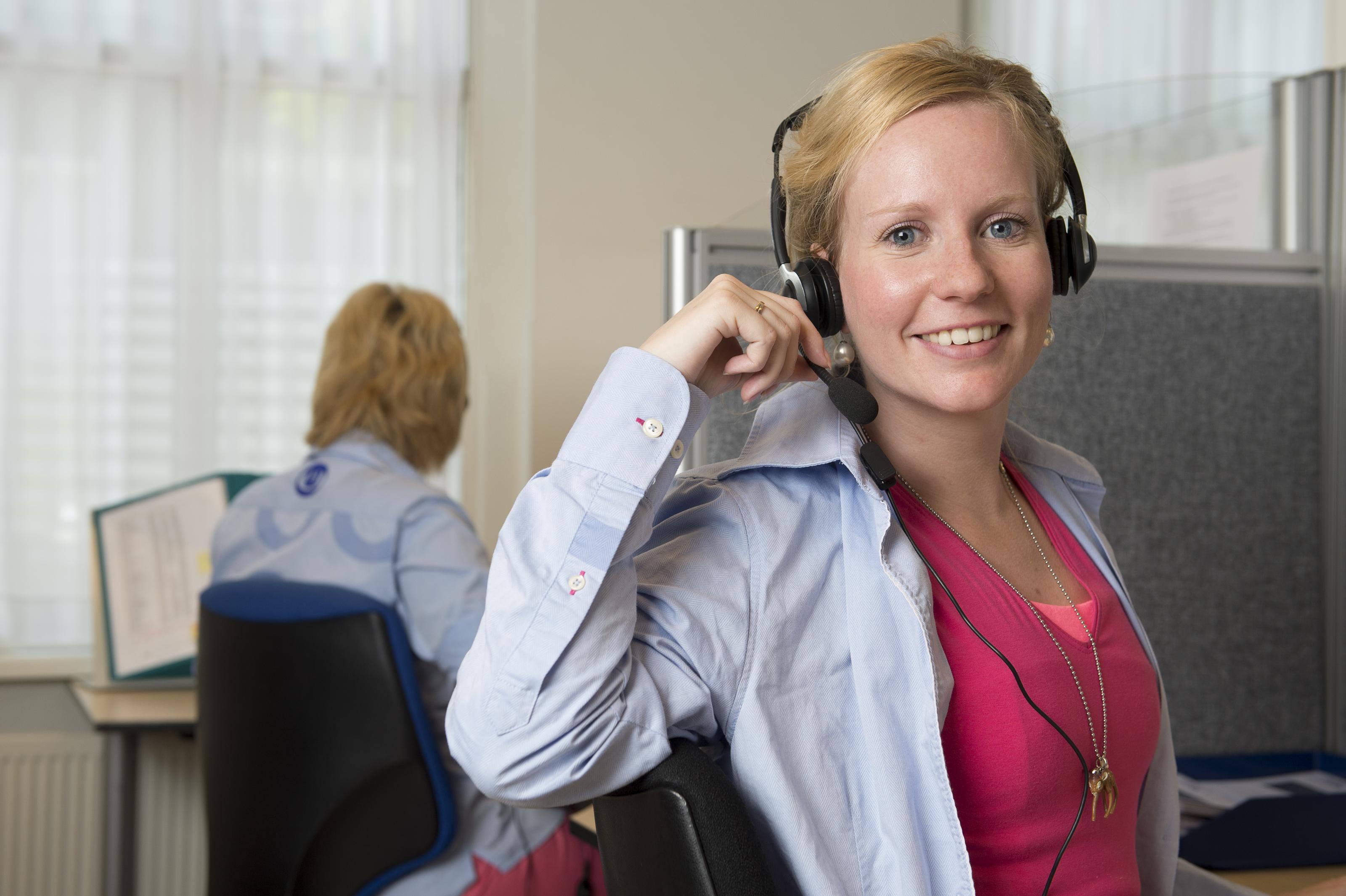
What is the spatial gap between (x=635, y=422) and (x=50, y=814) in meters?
2.41

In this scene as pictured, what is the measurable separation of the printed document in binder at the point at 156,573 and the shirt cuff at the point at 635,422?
1868 millimetres

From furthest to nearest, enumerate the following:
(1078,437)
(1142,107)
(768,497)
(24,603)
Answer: (24,603), (1142,107), (1078,437), (768,497)

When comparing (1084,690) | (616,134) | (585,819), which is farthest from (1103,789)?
(616,134)

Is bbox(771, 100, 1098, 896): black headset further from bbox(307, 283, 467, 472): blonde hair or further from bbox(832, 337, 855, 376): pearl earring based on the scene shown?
bbox(307, 283, 467, 472): blonde hair

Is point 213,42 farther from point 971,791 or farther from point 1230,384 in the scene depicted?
point 971,791

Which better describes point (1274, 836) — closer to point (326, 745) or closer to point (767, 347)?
point (767, 347)

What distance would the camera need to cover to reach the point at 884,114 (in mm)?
778

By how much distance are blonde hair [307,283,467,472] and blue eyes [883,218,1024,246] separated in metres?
1.08

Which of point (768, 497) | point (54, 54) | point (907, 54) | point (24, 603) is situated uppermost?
point (54, 54)

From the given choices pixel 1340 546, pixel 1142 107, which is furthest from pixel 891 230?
pixel 1142 107

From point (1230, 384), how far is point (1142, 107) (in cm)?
123

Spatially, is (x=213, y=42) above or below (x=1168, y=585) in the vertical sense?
above

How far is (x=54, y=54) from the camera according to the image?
2.51 meters

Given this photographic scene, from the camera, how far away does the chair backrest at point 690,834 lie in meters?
0.57
